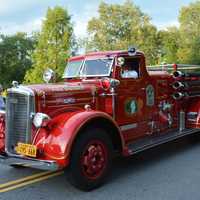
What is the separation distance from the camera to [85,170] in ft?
18.2

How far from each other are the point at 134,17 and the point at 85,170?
30.1m

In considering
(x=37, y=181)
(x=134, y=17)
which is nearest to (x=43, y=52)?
(x=134, y=17)

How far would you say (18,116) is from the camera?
18.9ft

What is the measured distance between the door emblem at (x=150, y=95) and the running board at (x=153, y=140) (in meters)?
0.66

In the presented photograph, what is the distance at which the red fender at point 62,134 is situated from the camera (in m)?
5.22

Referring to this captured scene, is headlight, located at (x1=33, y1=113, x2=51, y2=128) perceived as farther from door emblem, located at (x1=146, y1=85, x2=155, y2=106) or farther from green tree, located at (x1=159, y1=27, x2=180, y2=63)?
green tree, located at (x1=159, y1=27, x2=180, y2=63)

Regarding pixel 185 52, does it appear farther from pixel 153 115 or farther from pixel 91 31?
pixel 153 115

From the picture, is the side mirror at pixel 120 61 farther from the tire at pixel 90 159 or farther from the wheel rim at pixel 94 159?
the wheel rim at pixel 94 159

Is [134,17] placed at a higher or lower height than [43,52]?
higher

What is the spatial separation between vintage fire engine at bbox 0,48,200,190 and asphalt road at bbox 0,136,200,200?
0.30 metres

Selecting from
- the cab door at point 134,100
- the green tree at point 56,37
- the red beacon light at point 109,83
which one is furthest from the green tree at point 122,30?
the red beacon light at point 109,83

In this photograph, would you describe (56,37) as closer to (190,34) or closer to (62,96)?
(62,96)

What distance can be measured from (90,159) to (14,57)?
47466 mm

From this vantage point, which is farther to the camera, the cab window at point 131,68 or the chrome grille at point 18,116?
the cab window at point 131,68
